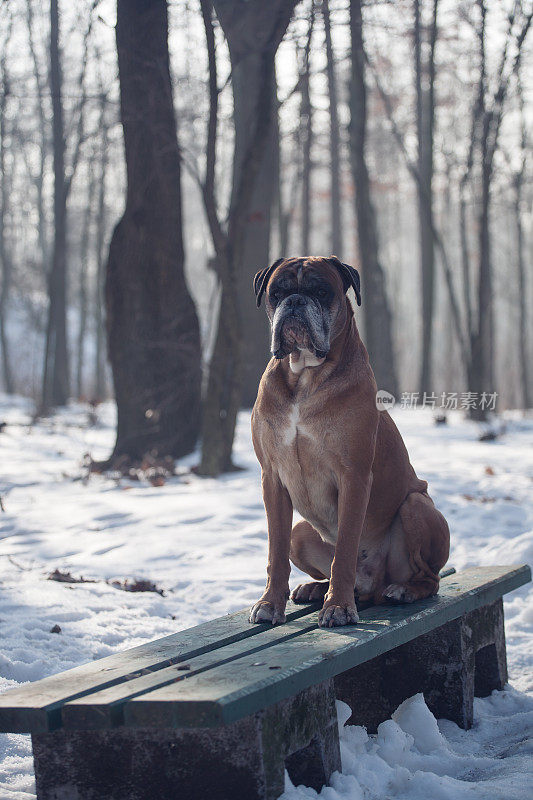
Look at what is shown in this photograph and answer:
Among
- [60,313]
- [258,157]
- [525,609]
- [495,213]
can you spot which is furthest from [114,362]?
[495,213]

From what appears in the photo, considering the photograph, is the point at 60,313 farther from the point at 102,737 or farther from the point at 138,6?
the point at 102,737

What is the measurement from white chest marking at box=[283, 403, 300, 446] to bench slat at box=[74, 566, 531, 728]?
0.74m

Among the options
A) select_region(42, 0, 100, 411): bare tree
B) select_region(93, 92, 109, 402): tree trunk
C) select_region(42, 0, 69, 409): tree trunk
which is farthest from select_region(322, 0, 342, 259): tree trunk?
select_region(42, 0, 69, 409): tree trunk

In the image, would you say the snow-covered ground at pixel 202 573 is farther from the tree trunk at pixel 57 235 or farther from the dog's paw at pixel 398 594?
the tree trunk at pixel 57 235

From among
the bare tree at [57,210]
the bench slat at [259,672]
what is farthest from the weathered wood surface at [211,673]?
the bare tree at [57,210]

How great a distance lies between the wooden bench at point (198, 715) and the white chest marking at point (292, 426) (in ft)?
2.44

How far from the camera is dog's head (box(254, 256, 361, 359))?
332 centimetres

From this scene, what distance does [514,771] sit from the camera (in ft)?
9.97

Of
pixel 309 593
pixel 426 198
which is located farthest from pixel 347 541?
pixel 426 198

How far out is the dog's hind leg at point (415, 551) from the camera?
3779mm

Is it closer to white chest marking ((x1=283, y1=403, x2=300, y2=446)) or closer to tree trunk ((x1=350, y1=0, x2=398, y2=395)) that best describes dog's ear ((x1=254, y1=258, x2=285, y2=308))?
white chest marking ((x1=283, y1=403, x2=300, y2=446))

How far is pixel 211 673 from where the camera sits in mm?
2668

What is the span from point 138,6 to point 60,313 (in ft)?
38.5

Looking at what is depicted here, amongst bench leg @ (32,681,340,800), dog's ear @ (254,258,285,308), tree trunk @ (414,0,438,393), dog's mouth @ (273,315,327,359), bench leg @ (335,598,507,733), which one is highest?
tree trunk @ (414,0,438,393)
